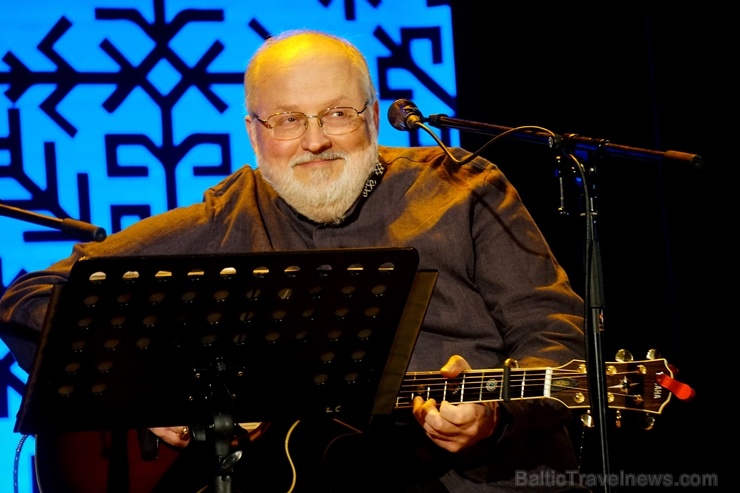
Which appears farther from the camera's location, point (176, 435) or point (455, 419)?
point (176, 435)

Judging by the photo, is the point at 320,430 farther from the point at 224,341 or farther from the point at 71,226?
the point at 71,226

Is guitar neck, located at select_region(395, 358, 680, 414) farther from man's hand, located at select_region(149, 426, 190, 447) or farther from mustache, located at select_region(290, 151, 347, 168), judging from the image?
mustache, located at select_region(290, 151, 347, 168)

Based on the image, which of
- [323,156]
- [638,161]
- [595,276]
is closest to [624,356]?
[595,276]

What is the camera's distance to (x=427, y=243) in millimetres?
2957

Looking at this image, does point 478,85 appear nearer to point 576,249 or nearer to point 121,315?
point 576,249

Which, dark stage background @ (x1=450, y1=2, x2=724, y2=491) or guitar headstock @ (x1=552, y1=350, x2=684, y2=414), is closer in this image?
guitar headstock @ (x1=552, y1=350, x2=684, y2=414)

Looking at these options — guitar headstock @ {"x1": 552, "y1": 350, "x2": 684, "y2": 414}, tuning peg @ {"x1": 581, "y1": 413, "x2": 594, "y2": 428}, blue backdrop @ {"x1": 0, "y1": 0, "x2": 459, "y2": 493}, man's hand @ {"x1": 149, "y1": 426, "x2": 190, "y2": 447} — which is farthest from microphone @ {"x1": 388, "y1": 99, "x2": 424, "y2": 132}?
blue backdrop @ {"x1": 0, "y1": 0, "x2": 459, "y2": 493}

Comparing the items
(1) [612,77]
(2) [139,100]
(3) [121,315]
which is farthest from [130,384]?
(1) [612,77]

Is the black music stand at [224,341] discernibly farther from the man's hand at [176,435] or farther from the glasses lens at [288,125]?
the glasses lens at [288,125]

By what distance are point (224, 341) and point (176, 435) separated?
61 cm

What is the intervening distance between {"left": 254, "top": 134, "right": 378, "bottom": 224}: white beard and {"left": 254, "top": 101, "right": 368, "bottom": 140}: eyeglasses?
7cm

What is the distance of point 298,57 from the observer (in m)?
3.06

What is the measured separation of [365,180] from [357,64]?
1.23 feet

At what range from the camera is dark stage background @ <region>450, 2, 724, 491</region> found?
14.0 feet
